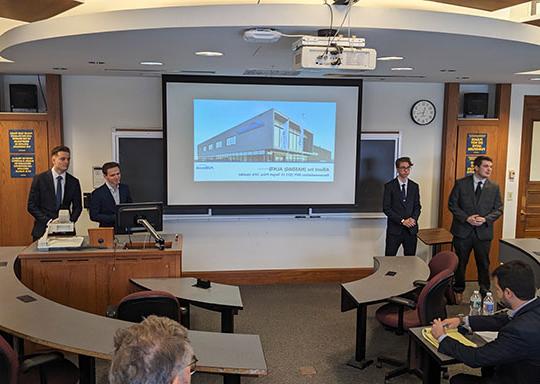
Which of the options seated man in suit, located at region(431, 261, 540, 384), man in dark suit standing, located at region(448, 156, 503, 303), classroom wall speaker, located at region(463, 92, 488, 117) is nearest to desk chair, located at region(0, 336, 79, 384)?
seated man in suit, located at region(431, 261, 540, 384)

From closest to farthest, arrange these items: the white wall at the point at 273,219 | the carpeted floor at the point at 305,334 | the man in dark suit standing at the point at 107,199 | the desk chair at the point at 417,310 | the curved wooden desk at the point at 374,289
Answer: the desk chair at the point at 417,310 < the curved wooden desk at the point at 374,289 < the carpeted floor at the point at 305,334 < the man in dark suit standing at the point at 107,199 < the white wall at the point at 273,219

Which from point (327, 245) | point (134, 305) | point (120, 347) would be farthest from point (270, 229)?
point (120, 347)

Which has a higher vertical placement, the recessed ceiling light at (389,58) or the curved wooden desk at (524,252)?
the recessed ceiling light at (389,58)

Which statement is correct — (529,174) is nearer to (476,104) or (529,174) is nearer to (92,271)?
(476,104)

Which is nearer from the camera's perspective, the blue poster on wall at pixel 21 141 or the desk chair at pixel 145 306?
the desk chair at pixel 145 306

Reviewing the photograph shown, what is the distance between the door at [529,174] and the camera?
677 cm

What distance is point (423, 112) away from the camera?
21.4 feet

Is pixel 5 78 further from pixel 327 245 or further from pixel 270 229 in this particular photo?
pixel 327 245

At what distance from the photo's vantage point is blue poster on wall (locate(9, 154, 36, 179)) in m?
5.95

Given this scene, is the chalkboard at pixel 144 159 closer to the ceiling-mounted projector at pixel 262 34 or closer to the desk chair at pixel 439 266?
the desk chair at pixel 439 266

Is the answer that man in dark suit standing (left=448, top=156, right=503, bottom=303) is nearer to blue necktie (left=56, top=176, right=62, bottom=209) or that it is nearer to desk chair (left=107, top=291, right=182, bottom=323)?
desk chair (left=107, top=291, right=182, bottom=323)

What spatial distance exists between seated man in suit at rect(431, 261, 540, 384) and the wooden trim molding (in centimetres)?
359

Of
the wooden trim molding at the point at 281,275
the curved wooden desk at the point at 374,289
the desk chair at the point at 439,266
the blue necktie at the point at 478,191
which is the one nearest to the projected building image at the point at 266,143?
the wooden trim molding at the point at 281,275

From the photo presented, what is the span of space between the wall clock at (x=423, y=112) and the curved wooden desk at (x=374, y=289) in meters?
2.42
